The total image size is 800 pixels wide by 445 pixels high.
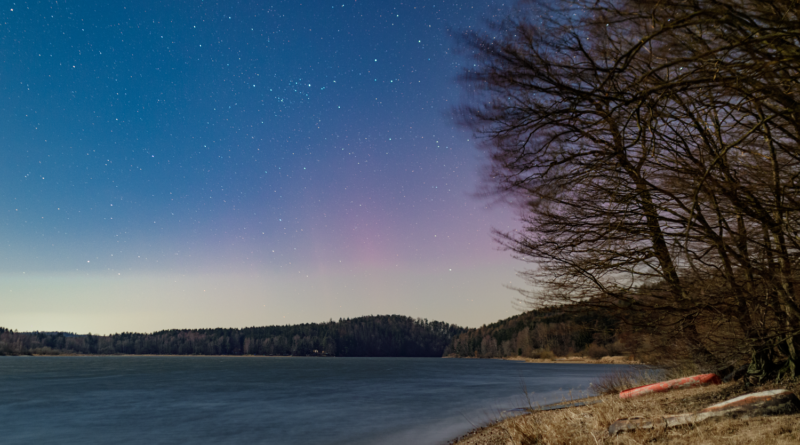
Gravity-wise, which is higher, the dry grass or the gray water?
the dry grass

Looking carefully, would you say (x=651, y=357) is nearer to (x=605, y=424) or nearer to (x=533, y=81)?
(x=605, y=424)

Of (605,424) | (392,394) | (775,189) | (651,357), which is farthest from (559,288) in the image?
(392,394)

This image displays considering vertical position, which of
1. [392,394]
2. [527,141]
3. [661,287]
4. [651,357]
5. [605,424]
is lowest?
[392,394]

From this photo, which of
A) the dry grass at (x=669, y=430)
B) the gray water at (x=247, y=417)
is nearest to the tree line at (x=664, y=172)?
the dry grass at (x=669, y=430)

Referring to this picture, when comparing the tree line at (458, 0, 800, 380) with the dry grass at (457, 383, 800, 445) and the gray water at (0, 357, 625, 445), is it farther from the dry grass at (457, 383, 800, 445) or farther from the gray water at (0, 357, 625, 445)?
the gray water at (0, 357, 625, 445)

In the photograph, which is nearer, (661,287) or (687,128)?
(687,128)

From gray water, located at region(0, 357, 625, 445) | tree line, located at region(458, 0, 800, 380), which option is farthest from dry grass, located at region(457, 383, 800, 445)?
gray water, located at region(0, 357, 625, 445)

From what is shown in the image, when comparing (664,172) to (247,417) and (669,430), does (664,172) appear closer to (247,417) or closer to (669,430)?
(669,430)

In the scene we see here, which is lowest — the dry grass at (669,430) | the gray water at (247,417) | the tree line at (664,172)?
the gray water at (247,417)

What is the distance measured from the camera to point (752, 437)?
6059 mm

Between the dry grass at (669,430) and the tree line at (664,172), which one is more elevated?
the tree line at (664,172)

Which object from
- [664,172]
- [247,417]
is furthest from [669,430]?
[247,417]

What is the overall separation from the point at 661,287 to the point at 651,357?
18.2ft

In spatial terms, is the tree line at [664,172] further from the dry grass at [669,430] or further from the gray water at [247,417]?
the gray water at [247,417]
